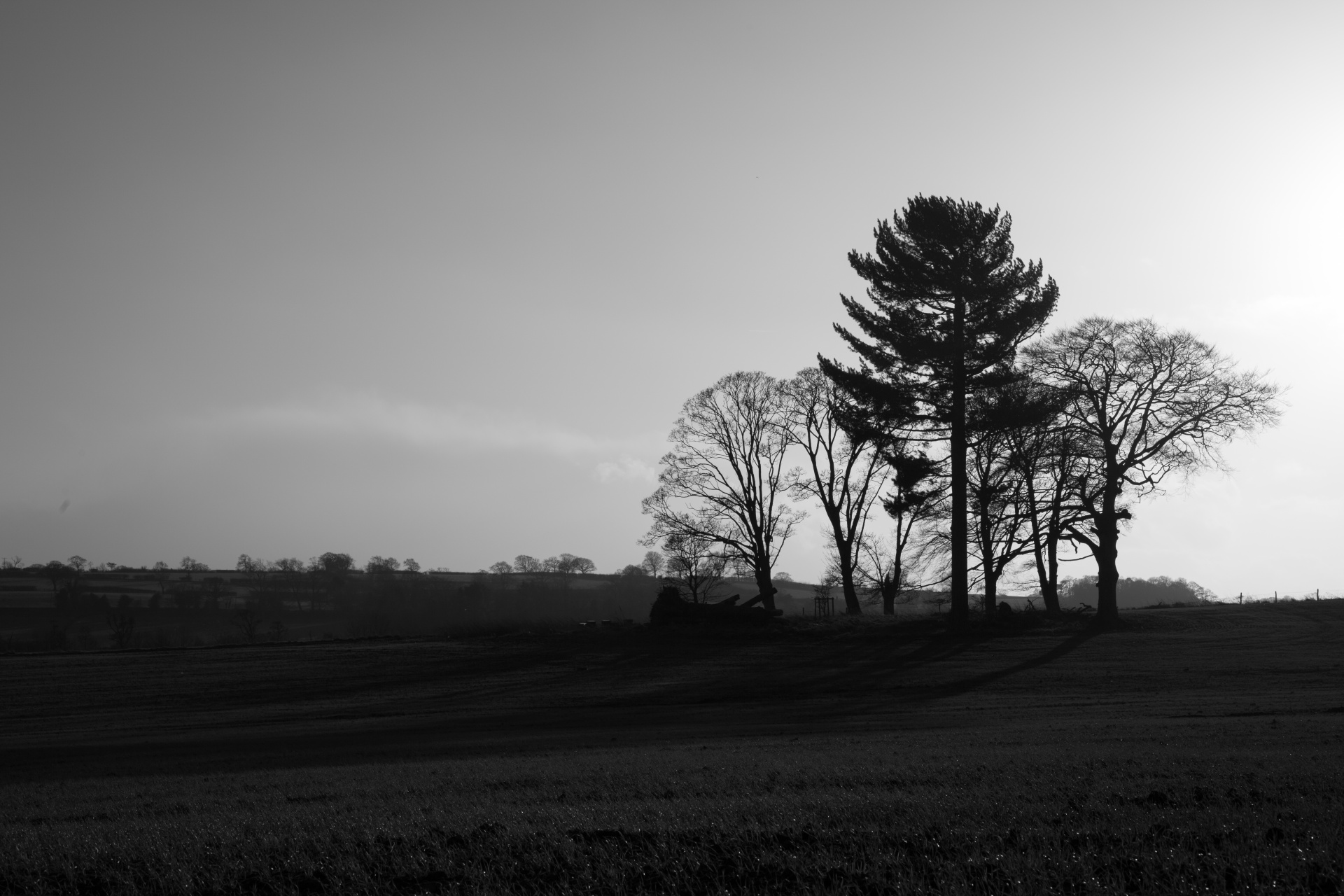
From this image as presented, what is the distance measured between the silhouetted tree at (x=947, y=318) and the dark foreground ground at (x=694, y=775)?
33.7 ft

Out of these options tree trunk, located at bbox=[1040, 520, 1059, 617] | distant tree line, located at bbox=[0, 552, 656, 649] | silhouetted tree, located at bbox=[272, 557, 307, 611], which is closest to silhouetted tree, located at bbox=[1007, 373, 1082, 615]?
tree trunk, located at bbox=[1040, 520, 1059, 617]

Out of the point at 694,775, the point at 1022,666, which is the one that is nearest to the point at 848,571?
the point at 1022,666

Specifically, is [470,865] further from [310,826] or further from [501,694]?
[501,694]

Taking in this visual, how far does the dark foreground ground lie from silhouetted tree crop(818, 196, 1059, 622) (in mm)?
10285

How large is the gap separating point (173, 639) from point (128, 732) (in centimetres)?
5987

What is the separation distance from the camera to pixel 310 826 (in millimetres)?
7988

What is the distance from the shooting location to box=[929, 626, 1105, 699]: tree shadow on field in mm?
31188

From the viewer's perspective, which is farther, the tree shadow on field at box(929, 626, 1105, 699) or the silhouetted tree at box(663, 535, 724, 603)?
the silhouetted tree at box(663, 535, 724, 603)

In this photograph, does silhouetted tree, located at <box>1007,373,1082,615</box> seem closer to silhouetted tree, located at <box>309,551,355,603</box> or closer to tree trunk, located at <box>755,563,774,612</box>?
tree trunk, located at <box>755,563,774,612</box>

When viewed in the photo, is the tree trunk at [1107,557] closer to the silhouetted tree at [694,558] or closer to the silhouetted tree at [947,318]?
the silhouetted tree at [947,318]

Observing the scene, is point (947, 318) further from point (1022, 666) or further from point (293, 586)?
point (293, 586)

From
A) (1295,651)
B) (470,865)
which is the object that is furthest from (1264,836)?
(1295,651)

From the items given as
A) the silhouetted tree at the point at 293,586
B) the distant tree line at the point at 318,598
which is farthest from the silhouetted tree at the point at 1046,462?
the silhouetted tree at the point at 293,586

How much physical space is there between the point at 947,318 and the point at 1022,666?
15178 millimetres
